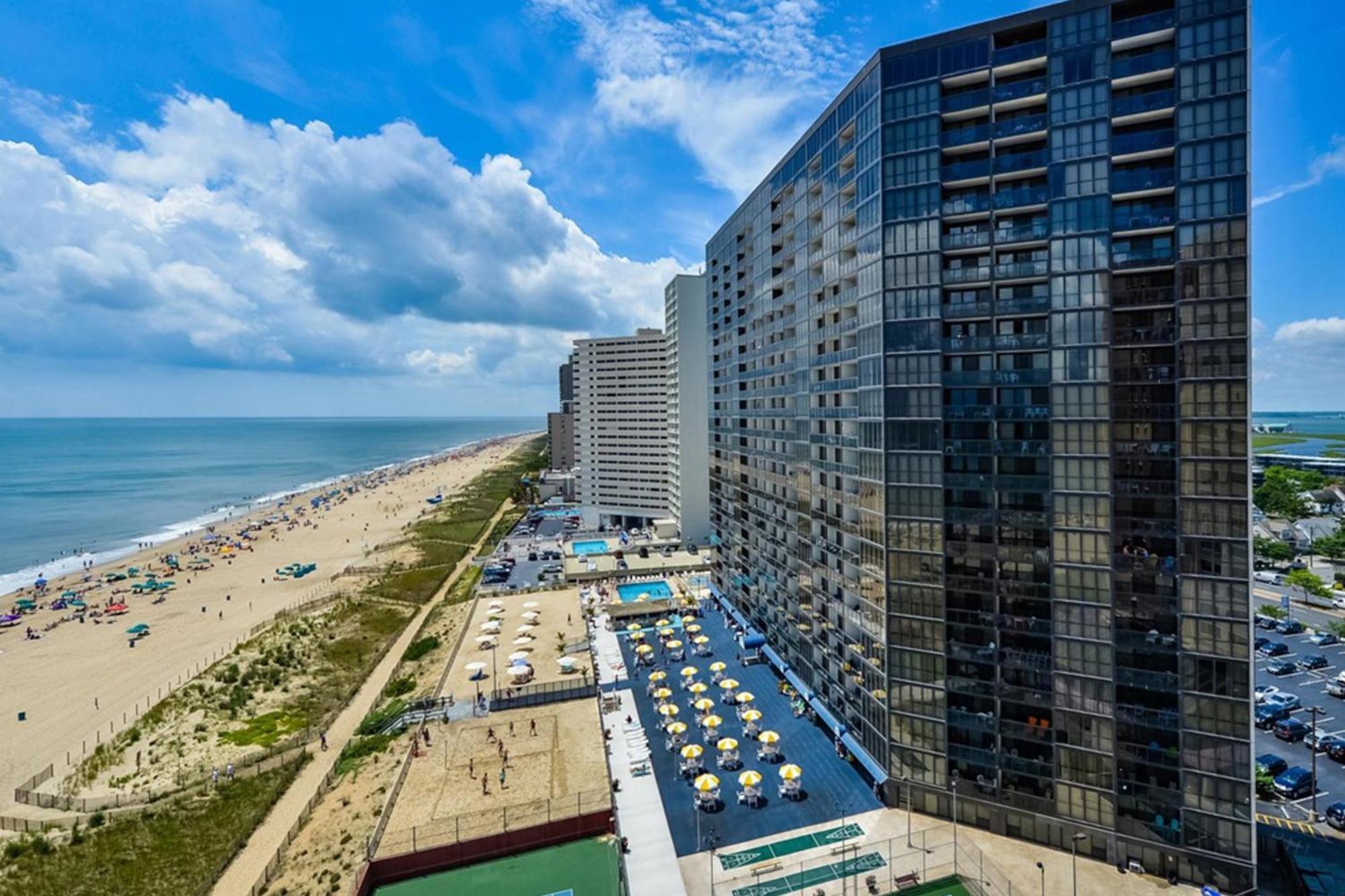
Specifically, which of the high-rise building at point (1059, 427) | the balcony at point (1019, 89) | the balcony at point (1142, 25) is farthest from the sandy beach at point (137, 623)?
the balcony at point (1142, 25)

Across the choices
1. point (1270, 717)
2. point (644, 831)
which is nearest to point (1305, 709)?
point (1270, 717)

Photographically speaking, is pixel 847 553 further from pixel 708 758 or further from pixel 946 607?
pixel 708 758

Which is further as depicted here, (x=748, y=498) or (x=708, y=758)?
(x=748, y=498)

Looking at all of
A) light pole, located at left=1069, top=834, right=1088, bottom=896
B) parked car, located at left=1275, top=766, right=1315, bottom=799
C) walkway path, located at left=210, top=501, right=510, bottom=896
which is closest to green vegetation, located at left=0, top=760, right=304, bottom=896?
walkway path, located at left=210, top=501, right=510, bottom=896

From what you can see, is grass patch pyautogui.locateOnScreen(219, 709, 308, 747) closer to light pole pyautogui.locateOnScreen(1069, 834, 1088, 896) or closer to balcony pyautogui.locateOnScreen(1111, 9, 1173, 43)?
light pole pyautogui.locateOnScreen(1069, 834, 1088, 896)

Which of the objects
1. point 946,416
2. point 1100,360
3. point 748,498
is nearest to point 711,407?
point 748,498
